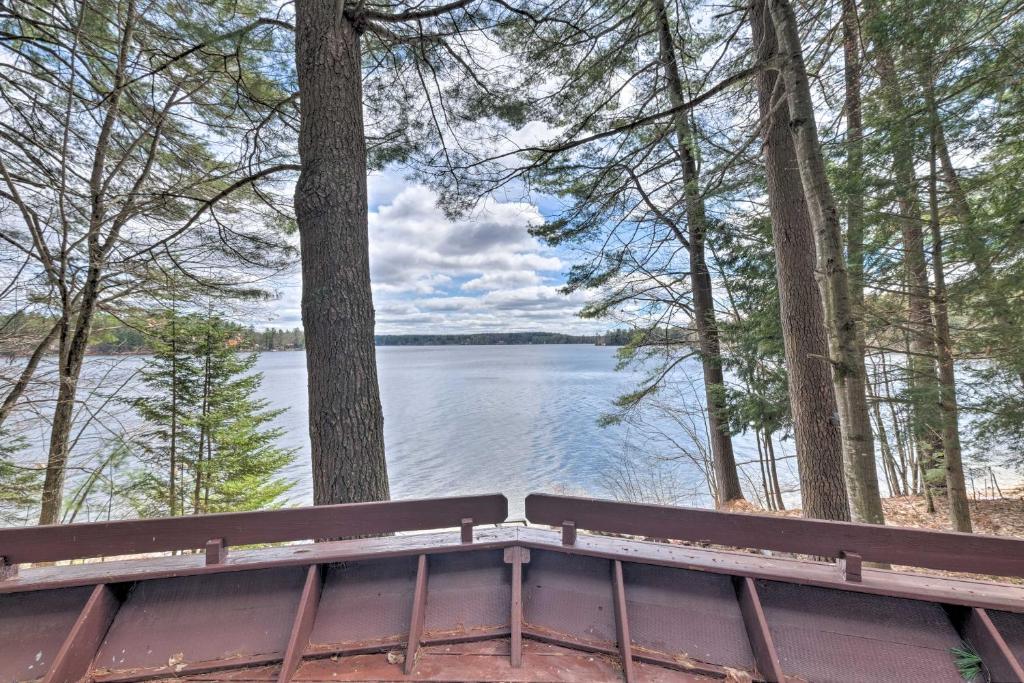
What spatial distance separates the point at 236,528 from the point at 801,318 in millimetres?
4022

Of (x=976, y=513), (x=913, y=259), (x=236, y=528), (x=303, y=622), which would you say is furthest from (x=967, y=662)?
(x=976, y=513)

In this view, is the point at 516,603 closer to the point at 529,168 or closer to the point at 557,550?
the point at 557,550

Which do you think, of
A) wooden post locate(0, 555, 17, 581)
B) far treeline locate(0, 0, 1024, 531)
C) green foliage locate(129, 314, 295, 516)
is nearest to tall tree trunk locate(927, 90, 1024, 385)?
far treeline locate(0, 0, 1024, 531)

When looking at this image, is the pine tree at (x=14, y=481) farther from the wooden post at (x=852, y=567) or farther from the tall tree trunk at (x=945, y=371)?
the tall tree trunk at (x=945, y=371)

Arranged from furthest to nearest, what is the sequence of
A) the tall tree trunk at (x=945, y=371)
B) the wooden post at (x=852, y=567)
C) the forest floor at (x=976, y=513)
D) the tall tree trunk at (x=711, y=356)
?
1. the tall tree trunk at (x=711, y=356)
2. the forest floor at (x=976, y=513)
3. the tall tree trunk at (x=945, y=371)
4. the wooden post at (x=852, y=567)

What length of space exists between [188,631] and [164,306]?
5.16 meters

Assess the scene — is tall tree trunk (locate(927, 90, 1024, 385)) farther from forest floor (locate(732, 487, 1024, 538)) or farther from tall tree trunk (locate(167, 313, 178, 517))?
tall tree trunk (locate(167, 313, 178, 517))

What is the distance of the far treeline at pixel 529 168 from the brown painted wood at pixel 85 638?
2.84 feet

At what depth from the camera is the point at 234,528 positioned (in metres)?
1.59

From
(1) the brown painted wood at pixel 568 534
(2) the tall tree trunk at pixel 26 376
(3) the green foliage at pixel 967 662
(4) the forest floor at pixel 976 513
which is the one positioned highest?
(2) the tall tree trunk at pixel 26 376

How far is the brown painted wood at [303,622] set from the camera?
4.34ft

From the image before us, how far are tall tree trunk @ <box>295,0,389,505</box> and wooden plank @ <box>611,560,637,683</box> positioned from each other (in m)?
1.35

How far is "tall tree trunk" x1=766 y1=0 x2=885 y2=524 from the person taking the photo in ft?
7.38

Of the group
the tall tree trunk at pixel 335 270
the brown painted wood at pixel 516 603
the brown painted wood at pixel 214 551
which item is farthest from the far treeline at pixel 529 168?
the brown painted wood at pixel 516 603
